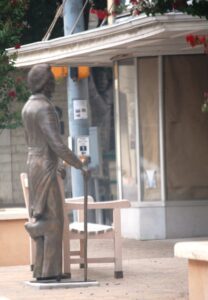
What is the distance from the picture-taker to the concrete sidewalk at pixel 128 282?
11.9 m

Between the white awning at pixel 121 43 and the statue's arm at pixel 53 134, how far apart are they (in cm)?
363

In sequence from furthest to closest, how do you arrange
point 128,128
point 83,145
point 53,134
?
point 83,145 < point 128,128 < point 53,134

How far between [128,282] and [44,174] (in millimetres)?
1444

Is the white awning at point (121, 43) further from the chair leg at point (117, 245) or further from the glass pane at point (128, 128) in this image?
the chair leg at point (117, 245)

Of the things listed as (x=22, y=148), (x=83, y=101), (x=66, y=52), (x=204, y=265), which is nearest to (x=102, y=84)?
(x=22, y=148)

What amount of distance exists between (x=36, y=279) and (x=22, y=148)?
23.9 m

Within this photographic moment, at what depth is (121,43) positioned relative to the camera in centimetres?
1738

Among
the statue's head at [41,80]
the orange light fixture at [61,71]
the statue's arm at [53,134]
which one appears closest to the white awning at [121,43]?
the orange light fixture at [61,71]

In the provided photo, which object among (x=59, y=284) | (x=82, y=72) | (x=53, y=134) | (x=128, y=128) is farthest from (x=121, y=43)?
(x=59, y=284)

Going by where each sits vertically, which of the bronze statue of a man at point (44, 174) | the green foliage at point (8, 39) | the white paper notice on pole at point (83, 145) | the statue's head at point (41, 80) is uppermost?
the green foliage at point (8, 39)

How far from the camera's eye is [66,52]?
19.0 meters

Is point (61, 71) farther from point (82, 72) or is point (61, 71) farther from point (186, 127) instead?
point (186, 127)

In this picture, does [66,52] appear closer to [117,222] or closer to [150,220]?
[150,220]

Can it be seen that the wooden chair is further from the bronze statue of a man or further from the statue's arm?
the statue's arm
